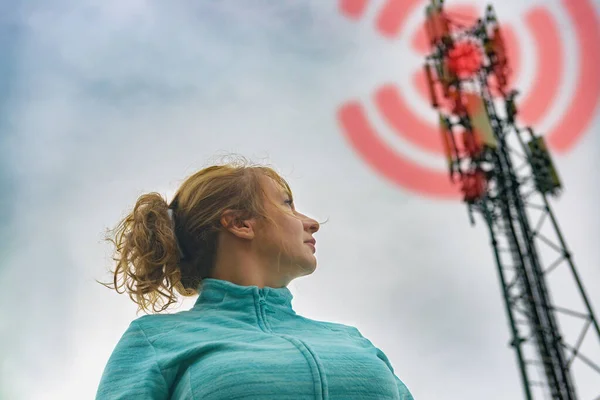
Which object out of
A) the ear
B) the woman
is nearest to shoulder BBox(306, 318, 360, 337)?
the woman

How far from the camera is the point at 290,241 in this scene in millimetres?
1892

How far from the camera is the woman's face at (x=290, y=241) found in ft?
6.15

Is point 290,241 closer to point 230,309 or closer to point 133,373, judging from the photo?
point 230,309

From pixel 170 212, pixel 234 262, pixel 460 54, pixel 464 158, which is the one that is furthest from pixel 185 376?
pixel 460 54

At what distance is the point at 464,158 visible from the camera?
8836 millimetres

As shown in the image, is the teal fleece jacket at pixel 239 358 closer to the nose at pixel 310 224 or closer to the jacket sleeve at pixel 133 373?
the jacket sleeve at pixel 133 373

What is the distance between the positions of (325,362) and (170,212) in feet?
2.51

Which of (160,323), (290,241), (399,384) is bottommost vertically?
(399,384)

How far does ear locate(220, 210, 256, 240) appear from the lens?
191 cm

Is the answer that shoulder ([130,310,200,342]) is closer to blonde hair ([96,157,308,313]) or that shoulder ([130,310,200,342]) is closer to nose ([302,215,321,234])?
blonde hair ([96,157,308,313])

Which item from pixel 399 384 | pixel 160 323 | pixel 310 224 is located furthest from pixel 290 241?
pixel 399 384

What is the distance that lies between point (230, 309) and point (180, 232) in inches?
13.1

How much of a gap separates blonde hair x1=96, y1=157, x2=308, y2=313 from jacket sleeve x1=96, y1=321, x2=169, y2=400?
0.22 m

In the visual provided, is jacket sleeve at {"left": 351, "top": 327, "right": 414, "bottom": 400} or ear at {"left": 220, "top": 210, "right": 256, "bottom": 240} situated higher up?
ear at {"left": 220, "top": 210, "right": 256, "bottom": 240}
